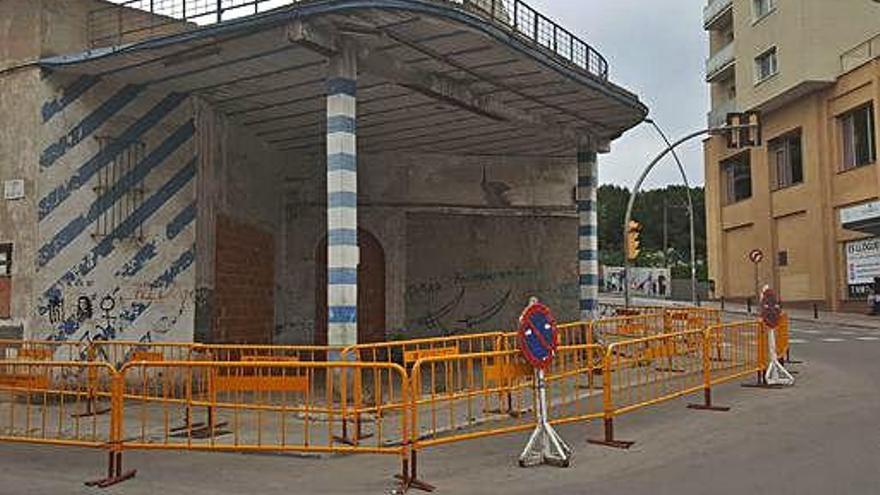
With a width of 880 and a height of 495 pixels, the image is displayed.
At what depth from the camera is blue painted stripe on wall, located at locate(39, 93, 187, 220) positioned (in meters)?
13.0

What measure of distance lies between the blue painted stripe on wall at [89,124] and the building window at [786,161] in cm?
3266

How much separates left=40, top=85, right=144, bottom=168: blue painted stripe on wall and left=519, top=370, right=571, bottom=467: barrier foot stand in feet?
28.7

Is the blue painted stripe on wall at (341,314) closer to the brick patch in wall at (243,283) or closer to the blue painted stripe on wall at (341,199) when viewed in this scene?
the blue painted stripe on wall at (341,199)

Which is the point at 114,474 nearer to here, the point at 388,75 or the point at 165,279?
the point at 165,279

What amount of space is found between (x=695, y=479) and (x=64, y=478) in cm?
580

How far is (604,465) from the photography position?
27.1 feet

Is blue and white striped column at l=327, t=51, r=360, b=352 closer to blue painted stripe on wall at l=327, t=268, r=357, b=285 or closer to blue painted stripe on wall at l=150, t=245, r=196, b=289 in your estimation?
blue painted stripe on wall at l=327, t=268, r=357, b=285

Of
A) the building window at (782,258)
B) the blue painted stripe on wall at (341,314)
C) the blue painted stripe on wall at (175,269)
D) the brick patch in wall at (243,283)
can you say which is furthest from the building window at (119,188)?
the building window at (782,258)

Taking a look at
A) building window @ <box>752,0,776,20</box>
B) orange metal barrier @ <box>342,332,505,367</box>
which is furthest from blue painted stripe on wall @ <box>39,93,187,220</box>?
building window @ <box>752,0,776,20</box>

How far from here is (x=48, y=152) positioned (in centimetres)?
1307

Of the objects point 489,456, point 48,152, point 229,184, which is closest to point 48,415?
point 48,152

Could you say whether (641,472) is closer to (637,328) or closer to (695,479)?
(695,479)

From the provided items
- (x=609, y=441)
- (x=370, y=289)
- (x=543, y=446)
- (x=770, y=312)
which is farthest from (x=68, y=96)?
(x=770, y=312)

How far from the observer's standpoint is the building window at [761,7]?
40.5 meters
